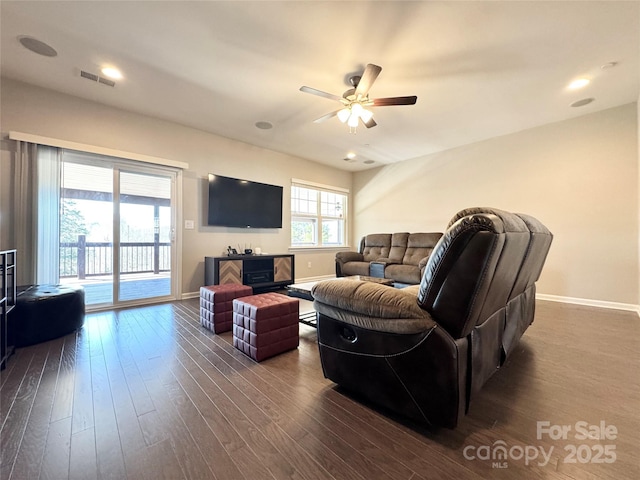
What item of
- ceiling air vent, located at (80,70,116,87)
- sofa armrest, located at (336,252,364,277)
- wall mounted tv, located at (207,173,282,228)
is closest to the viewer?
ceiling air vent, located at (80,70,116,87)

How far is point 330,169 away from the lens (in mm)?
6383

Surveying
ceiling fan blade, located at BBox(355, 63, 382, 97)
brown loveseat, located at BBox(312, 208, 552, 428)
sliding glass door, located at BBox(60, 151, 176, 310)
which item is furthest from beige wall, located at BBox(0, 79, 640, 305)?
brown loveseat, located at BBox(312, 208, 552, 428)

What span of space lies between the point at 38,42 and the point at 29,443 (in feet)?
10.4

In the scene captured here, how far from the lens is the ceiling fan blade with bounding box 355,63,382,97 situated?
2.27 metres

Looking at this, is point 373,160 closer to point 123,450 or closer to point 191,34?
point 191,34

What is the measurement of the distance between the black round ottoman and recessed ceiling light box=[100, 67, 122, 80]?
2304 millimetres

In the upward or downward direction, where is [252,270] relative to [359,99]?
downward

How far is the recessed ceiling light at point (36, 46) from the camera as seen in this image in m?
2.29

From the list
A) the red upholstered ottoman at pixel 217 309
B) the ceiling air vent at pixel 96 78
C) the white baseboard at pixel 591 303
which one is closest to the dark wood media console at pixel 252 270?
the red upholstered ottoman at pixel 217 309

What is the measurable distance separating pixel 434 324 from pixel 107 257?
411cm

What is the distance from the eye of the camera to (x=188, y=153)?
13.7 feet

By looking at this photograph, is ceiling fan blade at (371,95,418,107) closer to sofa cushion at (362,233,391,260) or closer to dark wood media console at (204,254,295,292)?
dark wood media console at (204,254,295,292)

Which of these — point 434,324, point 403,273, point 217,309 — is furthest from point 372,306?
point 403,273

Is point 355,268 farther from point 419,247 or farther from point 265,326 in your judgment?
point 265,326
